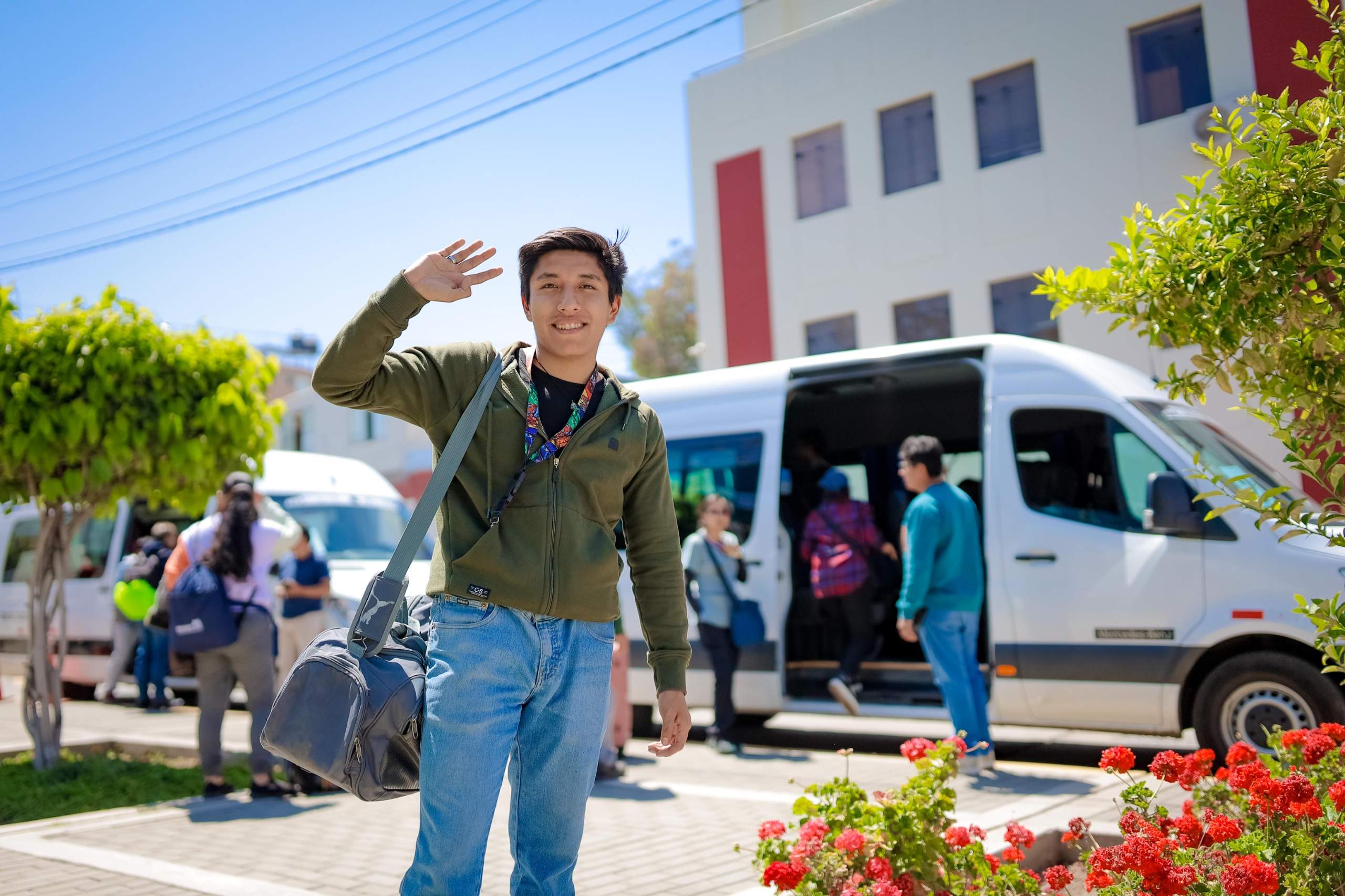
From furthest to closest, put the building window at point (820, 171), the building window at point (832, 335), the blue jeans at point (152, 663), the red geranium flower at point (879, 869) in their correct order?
the building window at point (820, 171), the building window at point (832, 335), the blue jeans at point (152, 663), the red geranium flower at point (879, 869)

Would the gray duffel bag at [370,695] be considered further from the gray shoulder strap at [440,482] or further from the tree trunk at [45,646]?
the tree trunk at [45,646]

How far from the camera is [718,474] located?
30.2 feet

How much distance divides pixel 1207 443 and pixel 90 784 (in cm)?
719

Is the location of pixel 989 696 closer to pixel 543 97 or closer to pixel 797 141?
pixel 543 97

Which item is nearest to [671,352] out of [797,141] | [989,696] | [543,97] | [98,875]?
[797,141]

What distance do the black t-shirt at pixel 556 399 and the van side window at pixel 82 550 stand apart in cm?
1119

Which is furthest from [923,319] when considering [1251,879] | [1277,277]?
[1251,879]

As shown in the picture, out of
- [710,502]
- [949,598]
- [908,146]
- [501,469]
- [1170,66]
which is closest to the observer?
[501,469]

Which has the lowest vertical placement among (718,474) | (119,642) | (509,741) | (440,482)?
(119,642)

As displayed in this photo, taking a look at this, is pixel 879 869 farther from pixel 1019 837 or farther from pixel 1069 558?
pixel 1069 558

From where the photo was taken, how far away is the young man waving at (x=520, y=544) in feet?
8.05

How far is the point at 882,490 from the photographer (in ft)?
35.8

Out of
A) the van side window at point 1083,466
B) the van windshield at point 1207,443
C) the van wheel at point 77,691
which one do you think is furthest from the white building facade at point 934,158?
the van wheel at point 77,691

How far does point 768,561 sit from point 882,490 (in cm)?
262
